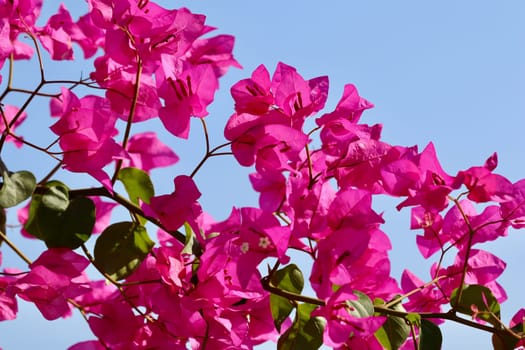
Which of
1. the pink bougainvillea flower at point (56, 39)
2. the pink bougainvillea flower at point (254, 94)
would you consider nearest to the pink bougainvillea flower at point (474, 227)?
the pink bougainvillea flower at point (254, 94)

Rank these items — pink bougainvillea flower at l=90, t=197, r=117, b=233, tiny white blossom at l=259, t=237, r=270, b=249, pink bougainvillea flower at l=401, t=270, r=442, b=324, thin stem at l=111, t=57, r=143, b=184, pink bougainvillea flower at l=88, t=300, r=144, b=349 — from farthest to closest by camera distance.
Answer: pink bougainvillea flower at l=90, t=197, r=117, b=233
pink bougainvillea flower at l=401, t=270, r=442, b=324
pink bougainvillea flower at l=88, t=300, r=144, b=349
thin stem at l=111, t=57, r=143, b=184
tiny white blossom at l=259, t=237, r=270, b=249

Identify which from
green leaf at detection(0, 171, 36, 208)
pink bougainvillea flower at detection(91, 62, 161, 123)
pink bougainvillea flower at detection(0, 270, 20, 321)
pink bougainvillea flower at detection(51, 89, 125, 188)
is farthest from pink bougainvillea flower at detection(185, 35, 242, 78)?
pink bougainvillea flower at detection(0, 270, 20, 321)

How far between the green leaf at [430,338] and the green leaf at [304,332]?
13 cm

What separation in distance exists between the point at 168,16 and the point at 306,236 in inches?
13.7

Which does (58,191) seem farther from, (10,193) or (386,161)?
(386,161)

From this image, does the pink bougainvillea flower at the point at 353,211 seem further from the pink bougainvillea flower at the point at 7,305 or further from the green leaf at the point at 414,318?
the pink bougainvillea flower at the point at 7,305

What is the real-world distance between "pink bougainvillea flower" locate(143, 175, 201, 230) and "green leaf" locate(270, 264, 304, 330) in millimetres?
148

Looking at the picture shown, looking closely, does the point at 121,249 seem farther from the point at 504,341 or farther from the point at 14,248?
the point at 504,341

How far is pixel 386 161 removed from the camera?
102 centimetres

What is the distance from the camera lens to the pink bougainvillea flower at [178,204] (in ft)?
3.01

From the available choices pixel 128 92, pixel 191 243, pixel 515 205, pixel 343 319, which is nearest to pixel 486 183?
pixel 515 205

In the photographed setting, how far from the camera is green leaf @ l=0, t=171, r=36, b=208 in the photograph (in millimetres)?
931

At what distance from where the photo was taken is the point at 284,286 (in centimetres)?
98

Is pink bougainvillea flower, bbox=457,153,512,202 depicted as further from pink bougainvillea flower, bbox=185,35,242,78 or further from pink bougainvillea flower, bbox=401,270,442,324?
pink bougainvillea flower, bbox=185,35,242,78
